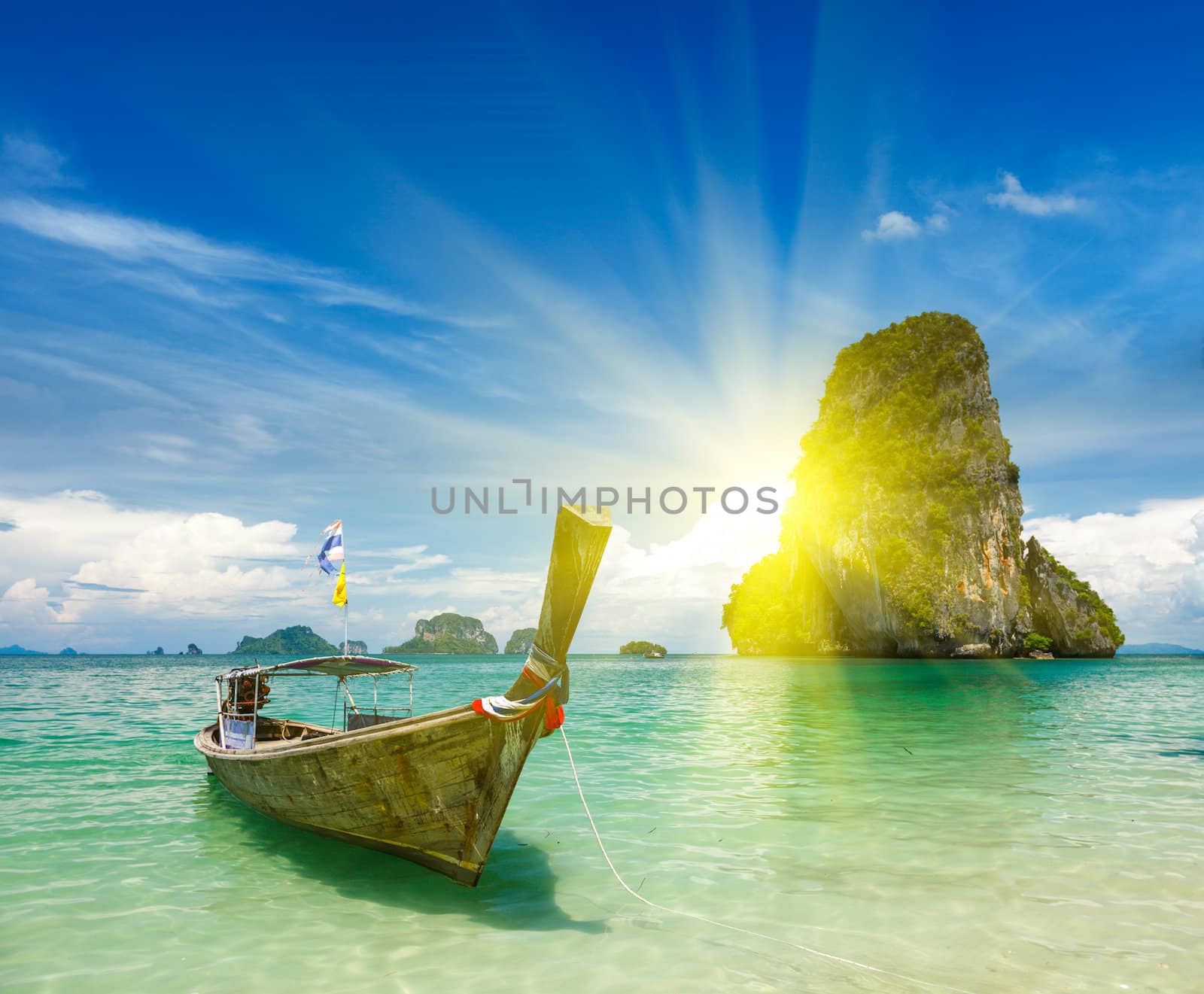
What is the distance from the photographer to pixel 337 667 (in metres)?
10.3

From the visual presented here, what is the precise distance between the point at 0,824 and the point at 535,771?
22.2ft

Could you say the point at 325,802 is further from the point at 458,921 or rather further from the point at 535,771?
the point at 535,771

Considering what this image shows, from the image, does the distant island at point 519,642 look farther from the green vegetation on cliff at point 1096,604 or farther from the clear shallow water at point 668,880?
the clear shallow water at point 668,880

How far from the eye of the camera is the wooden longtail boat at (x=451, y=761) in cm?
494

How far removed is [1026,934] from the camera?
4.95m

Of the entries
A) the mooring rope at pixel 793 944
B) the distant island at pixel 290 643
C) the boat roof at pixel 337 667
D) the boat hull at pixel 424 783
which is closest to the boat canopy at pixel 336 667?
the boat roof at pixel 337 667

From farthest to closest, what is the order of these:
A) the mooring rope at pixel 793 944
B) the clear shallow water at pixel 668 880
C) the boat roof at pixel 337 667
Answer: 1. the boat roof at pixel 337 667
2. the clear shallow water at pixel 668 880
3. the mooring rope at pixel 793 944

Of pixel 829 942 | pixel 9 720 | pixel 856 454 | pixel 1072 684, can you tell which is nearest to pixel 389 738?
pixel 829 942

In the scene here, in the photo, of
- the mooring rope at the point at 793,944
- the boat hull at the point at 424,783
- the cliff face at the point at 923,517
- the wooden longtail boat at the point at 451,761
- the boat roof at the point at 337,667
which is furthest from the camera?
the cliff face at the point at 923,517

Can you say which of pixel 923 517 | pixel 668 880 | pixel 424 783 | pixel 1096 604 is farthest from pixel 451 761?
pixel 1096 604

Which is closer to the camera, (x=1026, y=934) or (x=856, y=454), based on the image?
(x=1026, y=934)

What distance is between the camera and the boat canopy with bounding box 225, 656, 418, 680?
9.61 meters

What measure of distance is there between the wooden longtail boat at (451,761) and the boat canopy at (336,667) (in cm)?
256

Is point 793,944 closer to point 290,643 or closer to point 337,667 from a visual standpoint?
point 337,667
